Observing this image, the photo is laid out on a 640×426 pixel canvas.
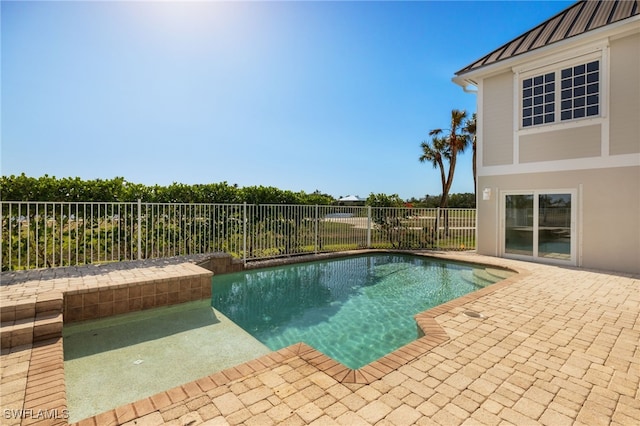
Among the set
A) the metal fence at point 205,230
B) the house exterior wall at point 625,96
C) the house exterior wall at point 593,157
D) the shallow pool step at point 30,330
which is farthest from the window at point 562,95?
the shallow pool step at point 30,330

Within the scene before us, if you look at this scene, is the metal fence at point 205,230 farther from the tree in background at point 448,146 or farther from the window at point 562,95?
the tree in background at point 448,146

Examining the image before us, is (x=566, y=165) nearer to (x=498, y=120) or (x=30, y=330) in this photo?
(x=498, y=120)

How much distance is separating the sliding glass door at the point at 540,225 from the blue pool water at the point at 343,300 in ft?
6.31

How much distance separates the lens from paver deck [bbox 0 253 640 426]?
89.3 inches

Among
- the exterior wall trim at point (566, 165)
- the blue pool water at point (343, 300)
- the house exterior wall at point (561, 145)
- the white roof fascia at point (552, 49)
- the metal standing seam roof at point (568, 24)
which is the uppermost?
the metal standing seam roof at point (568, 24)

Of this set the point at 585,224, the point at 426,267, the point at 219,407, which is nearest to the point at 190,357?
the point at 219,407

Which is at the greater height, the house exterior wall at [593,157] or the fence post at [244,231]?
the house exterior wall at [593,157]

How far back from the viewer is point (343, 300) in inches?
253

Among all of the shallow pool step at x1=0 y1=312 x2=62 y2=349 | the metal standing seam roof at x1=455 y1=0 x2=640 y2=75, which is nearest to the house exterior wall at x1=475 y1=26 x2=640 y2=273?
the metal standing seam roof at x1=455 y1=0 x2=640 y2=75

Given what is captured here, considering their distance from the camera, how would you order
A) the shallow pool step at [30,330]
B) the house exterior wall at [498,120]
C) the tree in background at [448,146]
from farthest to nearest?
1. the tree in background at [448,146]
2. the house exterior wall at [498,120]
3. the shallow pool step at [30,330]


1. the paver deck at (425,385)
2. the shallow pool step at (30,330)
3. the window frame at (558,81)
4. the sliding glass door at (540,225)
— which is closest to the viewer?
the paver deck at (425,385)

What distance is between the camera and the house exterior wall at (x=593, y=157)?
25.5 ft

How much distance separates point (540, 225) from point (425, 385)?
908cm

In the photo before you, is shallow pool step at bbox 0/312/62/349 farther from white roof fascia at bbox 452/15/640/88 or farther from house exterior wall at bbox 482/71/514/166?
white roof fascia at bbox 452/15/640/88
